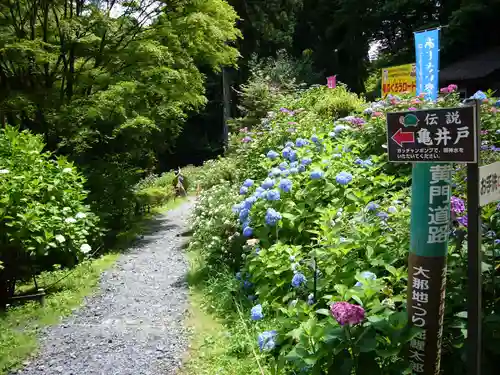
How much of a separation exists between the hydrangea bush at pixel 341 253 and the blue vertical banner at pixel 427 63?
19.0 inches

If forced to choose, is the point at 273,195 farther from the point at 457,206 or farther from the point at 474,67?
the point at 474,67

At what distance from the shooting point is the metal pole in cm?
204

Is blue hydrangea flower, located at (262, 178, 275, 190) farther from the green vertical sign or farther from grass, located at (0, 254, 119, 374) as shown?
grass, located at (0, 254, 119, 374)

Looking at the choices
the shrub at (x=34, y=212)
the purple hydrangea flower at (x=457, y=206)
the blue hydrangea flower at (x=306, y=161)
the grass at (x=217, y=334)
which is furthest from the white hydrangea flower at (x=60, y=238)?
the purple hydrangea flower at (x=457, y=206)

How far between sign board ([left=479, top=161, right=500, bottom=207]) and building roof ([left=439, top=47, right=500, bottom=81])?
49.4 ft

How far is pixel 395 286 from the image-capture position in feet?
10.1

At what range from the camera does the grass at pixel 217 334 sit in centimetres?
376

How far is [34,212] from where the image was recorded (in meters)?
5.75

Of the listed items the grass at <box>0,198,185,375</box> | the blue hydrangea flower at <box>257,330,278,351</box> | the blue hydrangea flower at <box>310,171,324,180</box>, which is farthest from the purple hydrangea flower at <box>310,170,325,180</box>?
the grass at <box>0,198,185,375</box>

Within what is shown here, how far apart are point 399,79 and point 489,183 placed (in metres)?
9.72

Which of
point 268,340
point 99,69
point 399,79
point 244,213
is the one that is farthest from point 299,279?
point 399,79

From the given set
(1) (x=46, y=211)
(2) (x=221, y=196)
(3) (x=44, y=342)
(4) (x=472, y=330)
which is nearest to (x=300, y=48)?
(2) (x=221, y=196)

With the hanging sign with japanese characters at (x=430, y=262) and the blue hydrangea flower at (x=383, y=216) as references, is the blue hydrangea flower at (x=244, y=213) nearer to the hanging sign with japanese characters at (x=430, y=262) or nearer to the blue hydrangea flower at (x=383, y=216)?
the blue hydrangea flower at (x=383, y=216)

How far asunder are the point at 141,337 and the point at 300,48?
2400cm
